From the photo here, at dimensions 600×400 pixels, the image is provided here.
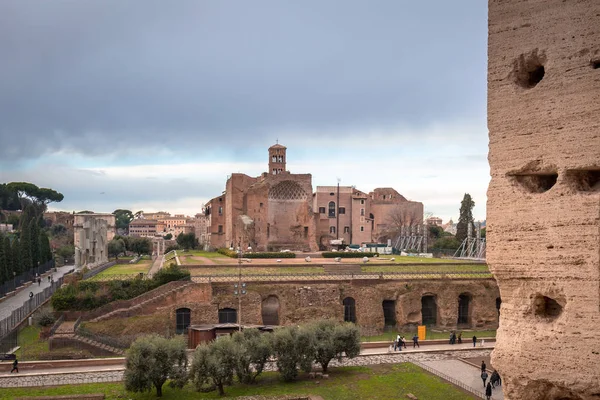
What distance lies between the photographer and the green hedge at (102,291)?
29594 millimetres

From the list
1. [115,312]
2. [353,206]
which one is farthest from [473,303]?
[353,206]

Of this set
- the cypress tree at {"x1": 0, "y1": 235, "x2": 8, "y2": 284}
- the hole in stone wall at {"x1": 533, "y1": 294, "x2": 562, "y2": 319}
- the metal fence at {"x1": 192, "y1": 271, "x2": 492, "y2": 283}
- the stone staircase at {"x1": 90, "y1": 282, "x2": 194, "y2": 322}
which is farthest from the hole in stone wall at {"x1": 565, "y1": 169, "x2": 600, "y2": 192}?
the cypress tree at {"x1": 0, "y1": 235, "x2": 8, "y2": 284}

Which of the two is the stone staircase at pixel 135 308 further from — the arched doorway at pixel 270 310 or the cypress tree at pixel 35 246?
the cypress tree at pixel 35 246

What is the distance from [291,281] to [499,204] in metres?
22.9

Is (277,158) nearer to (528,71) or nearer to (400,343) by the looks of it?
(400,343)

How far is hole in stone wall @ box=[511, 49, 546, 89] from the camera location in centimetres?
1058

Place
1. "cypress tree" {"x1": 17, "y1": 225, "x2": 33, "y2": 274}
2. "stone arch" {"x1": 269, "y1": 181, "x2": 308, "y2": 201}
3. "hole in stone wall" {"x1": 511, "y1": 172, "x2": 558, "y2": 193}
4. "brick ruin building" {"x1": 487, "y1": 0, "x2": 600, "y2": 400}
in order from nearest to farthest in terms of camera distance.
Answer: "brick ruin building" {"x1": 487, "y1": 0, "x2": 600, "y2": 400} < "hole in stone wall" {"x1": 511, "y1": 172, "x2": 558, "y2": 193} < "cypress tree" {"x1": 17, "y1": 225, "x2": 33, "y2": 274} < "stone arch" {"x1": 269, "y1": 181, "x2": 308, "y2": 201}

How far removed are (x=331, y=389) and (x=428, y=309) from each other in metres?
14.8

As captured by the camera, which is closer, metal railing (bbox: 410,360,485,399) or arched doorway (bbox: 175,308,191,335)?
metal railing (bbox: 410,360,485,399)

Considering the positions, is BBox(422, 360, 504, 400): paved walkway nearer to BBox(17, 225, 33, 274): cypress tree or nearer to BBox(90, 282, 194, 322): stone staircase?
BBox(90, 282, 194, 322): stone staircase

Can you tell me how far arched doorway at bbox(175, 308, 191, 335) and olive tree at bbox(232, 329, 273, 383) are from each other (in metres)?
7.88

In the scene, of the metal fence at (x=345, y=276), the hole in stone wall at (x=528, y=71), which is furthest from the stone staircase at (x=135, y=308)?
the hole in stone wall at (x=528, y=71)

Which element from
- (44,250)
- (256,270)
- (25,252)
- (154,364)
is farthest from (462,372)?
(44,250)

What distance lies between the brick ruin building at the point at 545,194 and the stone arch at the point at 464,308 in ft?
81.0
